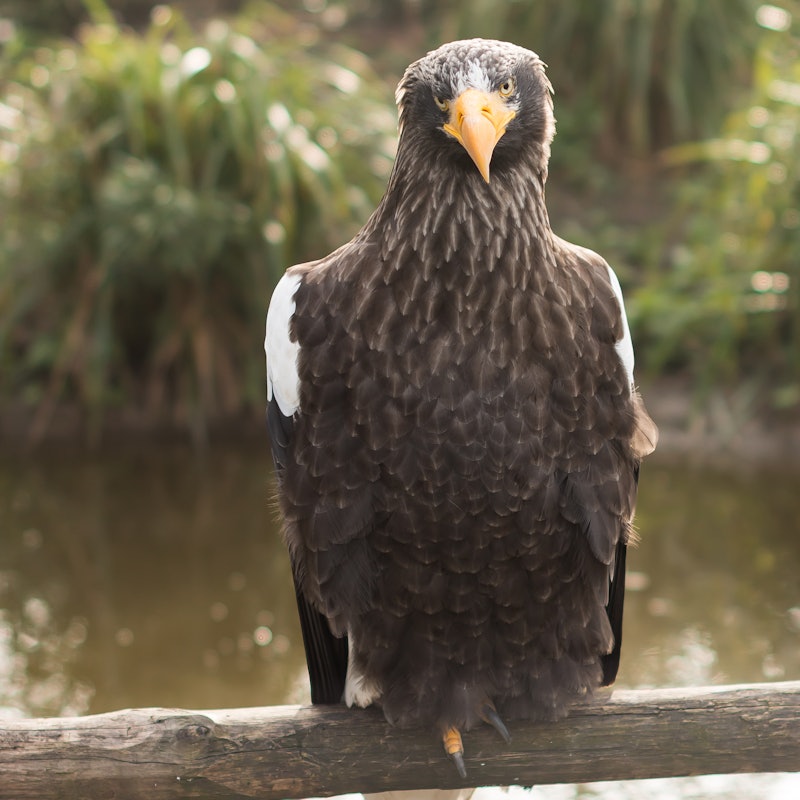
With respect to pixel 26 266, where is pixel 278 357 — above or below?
above

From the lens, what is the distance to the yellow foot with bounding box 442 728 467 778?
2262 mm

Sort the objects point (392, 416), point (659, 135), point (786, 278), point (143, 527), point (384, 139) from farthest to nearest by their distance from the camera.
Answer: point (659, 135) → point (384, 139) → point (786, 278) → point (143, 527) → point (392, 416)

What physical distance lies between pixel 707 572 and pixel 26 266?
3.48 m

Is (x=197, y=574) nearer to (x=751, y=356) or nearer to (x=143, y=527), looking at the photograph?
(x=143, y=527)

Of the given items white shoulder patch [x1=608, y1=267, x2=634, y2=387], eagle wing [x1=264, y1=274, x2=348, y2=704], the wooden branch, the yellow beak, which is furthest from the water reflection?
the yellow beak

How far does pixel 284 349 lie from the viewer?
225 cm

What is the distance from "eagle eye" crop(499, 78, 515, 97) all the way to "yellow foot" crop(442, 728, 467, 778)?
118 cm

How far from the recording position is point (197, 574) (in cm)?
455

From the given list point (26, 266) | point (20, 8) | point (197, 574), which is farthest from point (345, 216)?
point (20, 8)

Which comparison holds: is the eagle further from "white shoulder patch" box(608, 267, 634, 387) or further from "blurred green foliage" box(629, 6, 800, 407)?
"blurred green foliage" box(629, 6, 800, 407)


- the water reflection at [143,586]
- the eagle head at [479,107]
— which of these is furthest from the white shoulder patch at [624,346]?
the water reflection at [143,586]

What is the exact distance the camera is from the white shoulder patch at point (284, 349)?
7.34ft

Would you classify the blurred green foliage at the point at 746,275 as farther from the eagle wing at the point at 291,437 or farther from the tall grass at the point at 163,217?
the eagle wing at the point at 291,437

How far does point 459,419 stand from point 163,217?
357 cm
